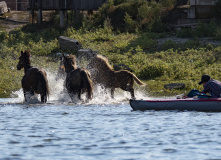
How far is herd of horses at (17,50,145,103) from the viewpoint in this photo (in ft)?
50.7

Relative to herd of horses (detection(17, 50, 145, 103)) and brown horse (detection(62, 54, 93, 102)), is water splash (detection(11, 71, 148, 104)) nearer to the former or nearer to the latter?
herd of horses (detection(17, 50, 145, 103))

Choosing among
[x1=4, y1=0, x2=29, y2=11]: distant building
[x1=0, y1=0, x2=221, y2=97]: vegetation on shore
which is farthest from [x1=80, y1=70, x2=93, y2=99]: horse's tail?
[x1=4, y1=0, x2=29, y2=11]: distant building

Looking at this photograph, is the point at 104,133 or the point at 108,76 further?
the point at 108,76

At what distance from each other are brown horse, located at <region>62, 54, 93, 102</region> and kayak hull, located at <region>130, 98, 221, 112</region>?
2136 millimetres

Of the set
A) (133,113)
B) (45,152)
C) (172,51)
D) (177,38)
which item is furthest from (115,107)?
(177,38)

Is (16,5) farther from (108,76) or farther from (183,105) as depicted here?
(183,105)

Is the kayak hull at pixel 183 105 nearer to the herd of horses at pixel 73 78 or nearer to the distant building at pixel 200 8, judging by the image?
the herd of horses at pixel 73 78

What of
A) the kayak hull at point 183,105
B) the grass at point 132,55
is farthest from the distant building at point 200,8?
the kayak hull at point 183,105

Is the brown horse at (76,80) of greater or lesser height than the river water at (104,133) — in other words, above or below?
above

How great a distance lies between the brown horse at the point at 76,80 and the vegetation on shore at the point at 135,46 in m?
4.27

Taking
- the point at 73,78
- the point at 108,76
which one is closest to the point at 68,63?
the point at 73,78

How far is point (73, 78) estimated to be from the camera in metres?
15.7

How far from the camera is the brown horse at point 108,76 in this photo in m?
16.7

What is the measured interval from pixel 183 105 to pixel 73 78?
367 cm
